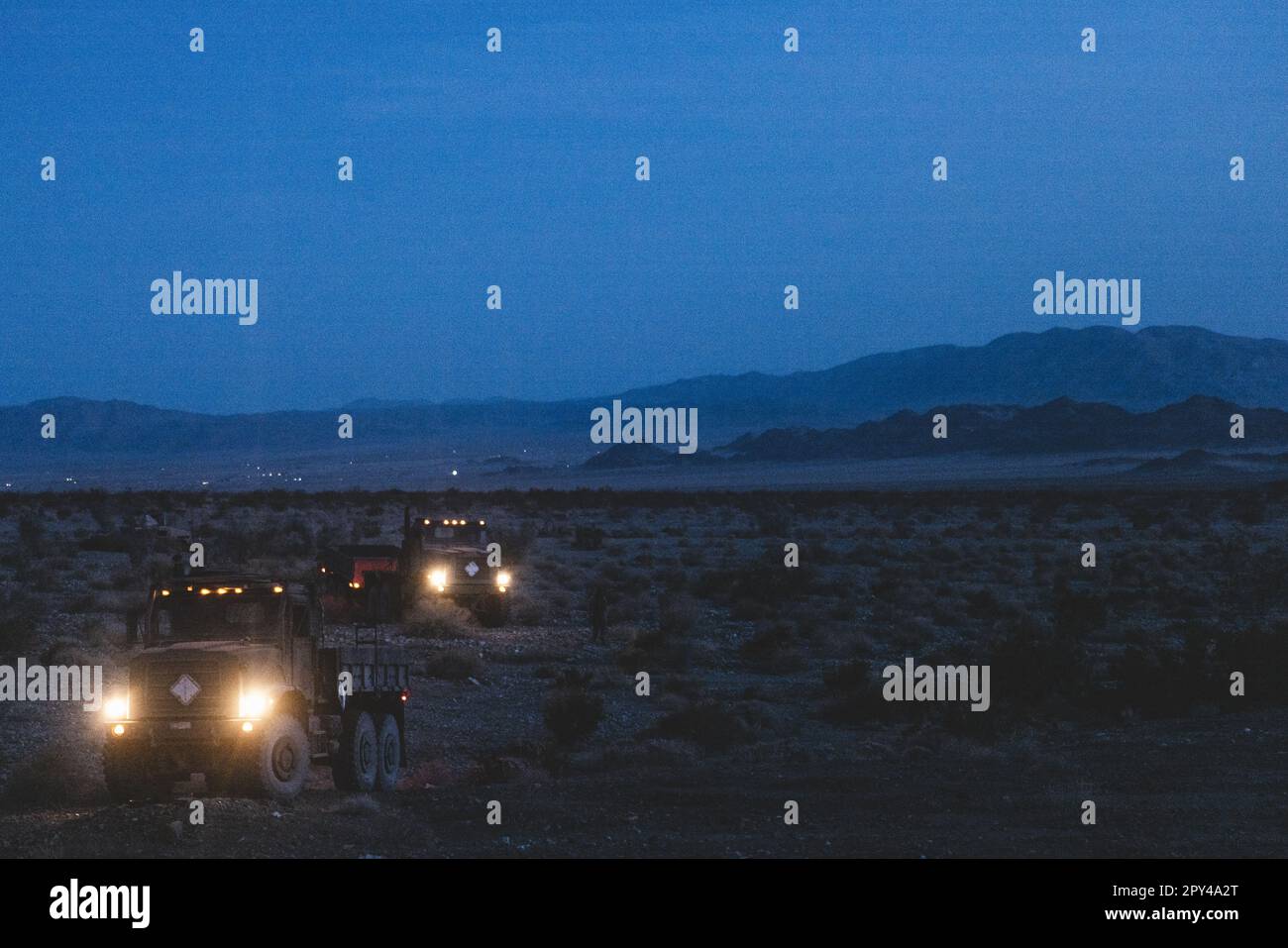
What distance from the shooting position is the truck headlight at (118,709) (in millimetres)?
15367

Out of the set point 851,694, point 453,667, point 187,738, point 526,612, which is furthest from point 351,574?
point 187,738

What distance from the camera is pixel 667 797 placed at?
52.5 feet

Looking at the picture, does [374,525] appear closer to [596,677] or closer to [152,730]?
[596,677]

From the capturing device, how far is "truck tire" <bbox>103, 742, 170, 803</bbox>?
50.1 feet

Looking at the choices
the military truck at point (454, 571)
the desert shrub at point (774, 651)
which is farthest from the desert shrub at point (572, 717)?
the military truck at point (454, 571)

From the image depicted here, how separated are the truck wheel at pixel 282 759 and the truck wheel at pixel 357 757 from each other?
0.42 metres

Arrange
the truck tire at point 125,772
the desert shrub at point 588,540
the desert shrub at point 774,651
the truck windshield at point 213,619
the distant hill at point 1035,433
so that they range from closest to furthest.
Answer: the truck tire at point 125,772 → the truck windshield at point 213,619 → the desert shrub at point 774,651 → the desert shrub at point 588,540 → the distant hill at point 1035,433

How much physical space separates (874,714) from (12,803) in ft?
34.3

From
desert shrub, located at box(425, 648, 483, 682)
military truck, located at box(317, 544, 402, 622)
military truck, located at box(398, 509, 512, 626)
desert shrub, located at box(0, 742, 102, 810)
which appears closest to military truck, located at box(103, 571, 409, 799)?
desert shrub, located at box(0, 742, 102, 810)

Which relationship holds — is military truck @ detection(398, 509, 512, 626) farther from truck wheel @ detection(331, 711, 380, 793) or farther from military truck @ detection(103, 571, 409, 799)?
military truck @ detection(103, 571, 409, 799)

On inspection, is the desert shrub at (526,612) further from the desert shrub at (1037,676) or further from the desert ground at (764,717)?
the desert shrub at (1037,676)

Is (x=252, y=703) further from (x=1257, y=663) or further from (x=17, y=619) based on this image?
(x=1257, y=663)

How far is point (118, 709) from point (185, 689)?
2.88ft
